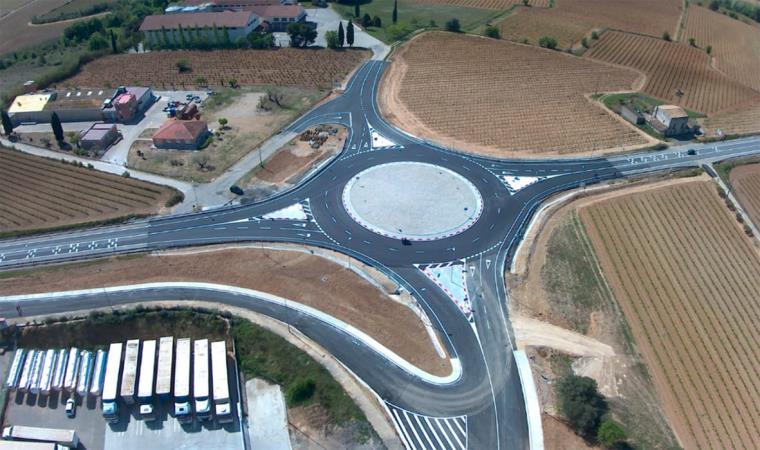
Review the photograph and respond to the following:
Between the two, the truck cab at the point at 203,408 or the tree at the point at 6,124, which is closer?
the truck cab at the point at 203,408

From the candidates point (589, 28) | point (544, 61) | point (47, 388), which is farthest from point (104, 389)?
point (589, 28)

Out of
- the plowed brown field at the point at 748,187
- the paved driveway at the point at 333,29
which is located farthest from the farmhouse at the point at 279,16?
the plowed brown field at the point at 748,187

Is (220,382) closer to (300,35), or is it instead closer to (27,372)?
(27,372)

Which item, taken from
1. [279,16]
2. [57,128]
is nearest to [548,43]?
[279,16]

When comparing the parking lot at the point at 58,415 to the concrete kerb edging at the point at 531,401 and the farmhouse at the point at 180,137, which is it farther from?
the farmhouse at the point at 180,137

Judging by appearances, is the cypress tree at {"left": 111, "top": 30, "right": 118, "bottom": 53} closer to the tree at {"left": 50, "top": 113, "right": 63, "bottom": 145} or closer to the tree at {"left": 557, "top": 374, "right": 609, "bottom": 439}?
the tree at {"left": 50, "top": 113, "right": 63, "bottom": 145}

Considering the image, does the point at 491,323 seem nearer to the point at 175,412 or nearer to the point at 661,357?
the point at 661,357

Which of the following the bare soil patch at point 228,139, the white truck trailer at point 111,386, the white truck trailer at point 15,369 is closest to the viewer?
the white truck trailer at point 111,386
